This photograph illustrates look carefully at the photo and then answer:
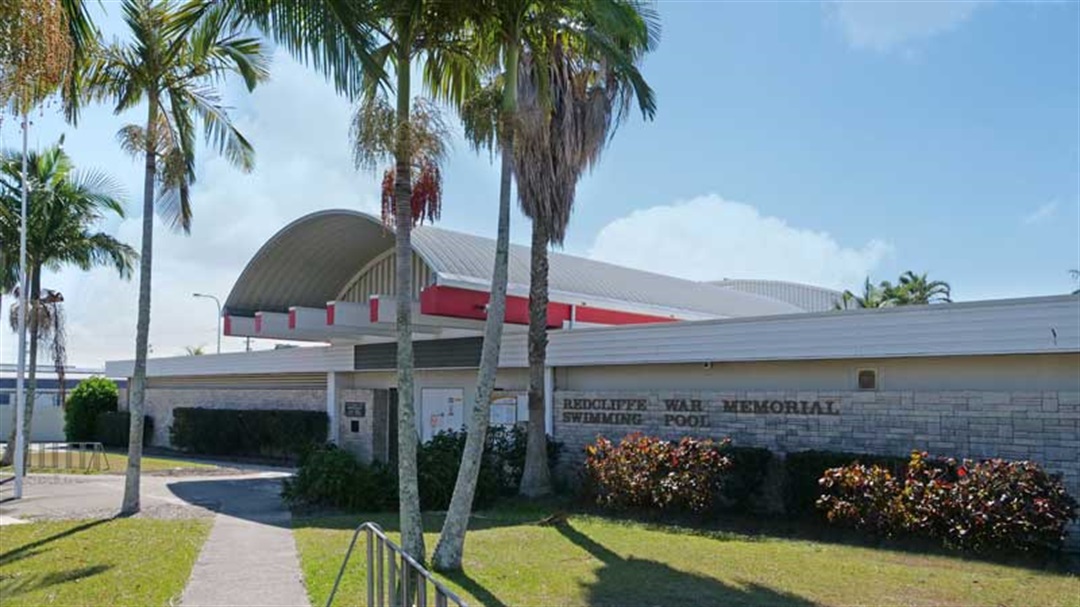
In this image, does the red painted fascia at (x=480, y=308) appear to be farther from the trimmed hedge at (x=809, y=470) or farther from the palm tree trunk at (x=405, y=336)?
the palm tree trunk at (x=405, y=336)

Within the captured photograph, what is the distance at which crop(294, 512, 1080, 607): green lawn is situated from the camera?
896 cm

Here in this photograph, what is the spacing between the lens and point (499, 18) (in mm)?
10641

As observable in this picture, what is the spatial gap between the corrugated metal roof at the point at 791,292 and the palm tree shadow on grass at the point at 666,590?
35.9m

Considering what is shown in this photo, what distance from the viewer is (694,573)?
33.3 feet

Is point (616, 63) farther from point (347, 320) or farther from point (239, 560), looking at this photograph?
point (347, 320)

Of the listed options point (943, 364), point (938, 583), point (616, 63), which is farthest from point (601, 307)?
point (938, 583)

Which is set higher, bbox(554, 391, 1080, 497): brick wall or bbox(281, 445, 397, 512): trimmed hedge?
bbox(554, 391, 1080, 497): brick wall

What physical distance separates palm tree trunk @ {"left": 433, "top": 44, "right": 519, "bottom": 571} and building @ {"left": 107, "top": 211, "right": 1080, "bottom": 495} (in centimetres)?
626

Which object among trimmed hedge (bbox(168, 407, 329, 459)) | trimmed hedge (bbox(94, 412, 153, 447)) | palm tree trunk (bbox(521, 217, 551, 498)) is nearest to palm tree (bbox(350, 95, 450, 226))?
palm tree trunk (bbox(521, 217, 551, 498))

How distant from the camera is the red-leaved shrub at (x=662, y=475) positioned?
563 inches

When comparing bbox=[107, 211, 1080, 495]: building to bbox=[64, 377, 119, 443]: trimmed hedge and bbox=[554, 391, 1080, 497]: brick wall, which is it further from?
bbox=[64, 377, 119, 443]: trimmed hedge

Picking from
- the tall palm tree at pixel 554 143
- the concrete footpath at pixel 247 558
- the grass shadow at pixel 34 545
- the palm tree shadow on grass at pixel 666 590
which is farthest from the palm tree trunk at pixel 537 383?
the grass shadow at pixel 34 545

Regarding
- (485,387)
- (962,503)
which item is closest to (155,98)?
(485,387)

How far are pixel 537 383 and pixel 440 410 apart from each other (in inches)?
251
